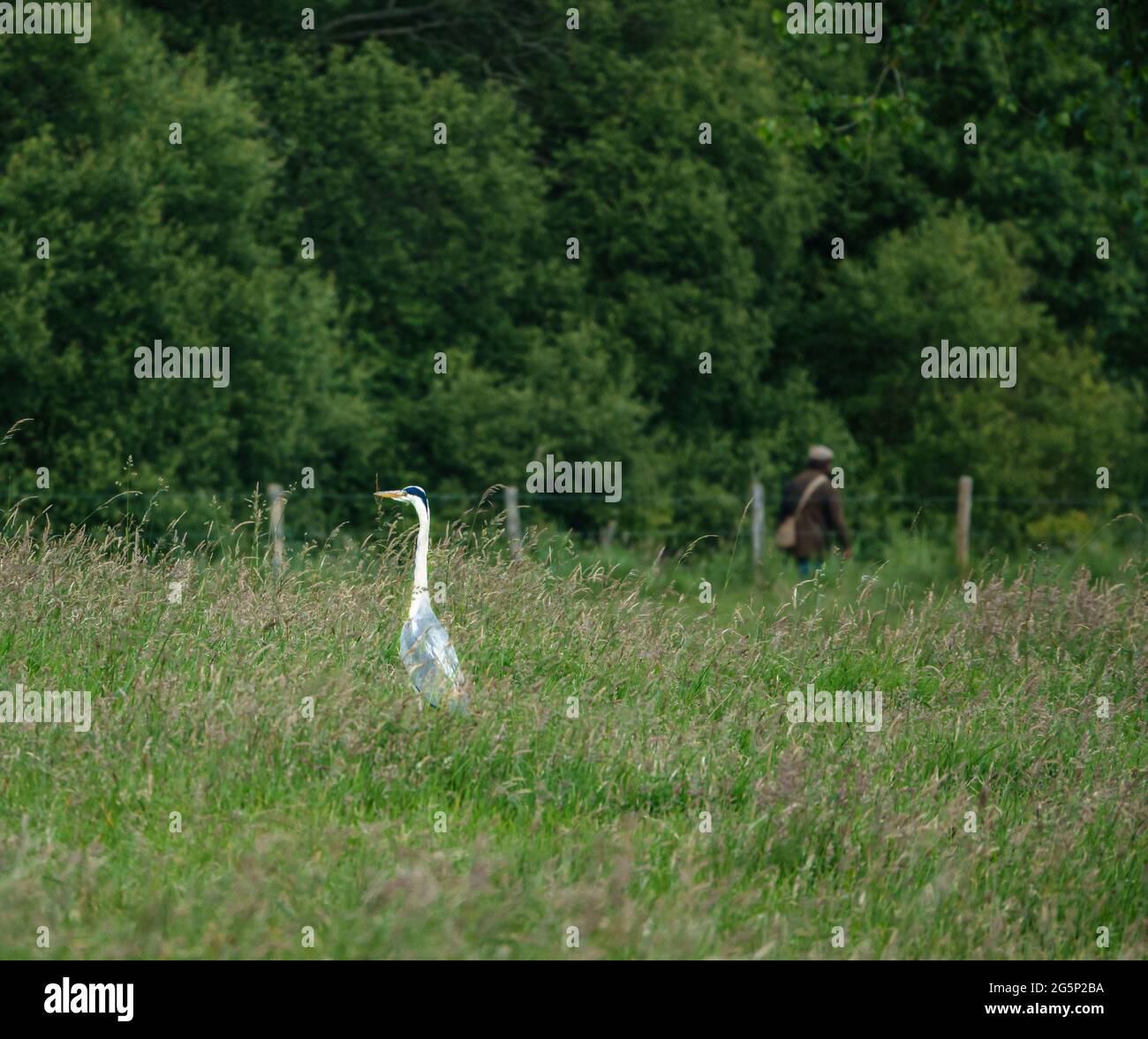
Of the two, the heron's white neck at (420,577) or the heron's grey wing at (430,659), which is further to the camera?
the heron's white neck at (420,577)

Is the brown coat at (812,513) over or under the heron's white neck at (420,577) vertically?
under

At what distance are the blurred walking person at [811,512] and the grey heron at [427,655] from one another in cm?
1026

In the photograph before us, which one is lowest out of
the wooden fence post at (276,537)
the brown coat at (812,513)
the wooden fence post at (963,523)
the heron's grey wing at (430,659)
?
the wooden fence post at (963,523)

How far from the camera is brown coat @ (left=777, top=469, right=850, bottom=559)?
16.4 metres

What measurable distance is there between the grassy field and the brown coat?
339 inches

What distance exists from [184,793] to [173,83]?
18.2 metres

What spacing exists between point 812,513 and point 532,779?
11523 mm

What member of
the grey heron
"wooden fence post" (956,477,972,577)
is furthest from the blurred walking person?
the grey heron

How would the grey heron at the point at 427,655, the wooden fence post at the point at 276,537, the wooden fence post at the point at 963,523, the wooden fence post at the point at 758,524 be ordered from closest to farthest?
the grey heron at the point at 427,655 → the wooden fence post at the point at 276,537 → the wooden fence post at the point at 758,524 → the wooden fence post at the point at 963,523

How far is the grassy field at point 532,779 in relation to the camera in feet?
14.8

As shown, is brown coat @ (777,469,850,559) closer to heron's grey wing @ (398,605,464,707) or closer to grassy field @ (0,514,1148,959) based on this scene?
grassy field @ (0,514,1148,959)

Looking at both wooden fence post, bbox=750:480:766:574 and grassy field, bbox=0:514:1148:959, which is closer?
grassy field, bbox=0:514:1148:959

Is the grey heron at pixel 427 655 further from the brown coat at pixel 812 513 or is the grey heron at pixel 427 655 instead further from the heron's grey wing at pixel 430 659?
the brown coat at pixel 812 513

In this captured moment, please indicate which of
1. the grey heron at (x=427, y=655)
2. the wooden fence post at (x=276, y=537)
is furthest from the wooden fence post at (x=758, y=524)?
the grey heron at (x=427, y=655)
